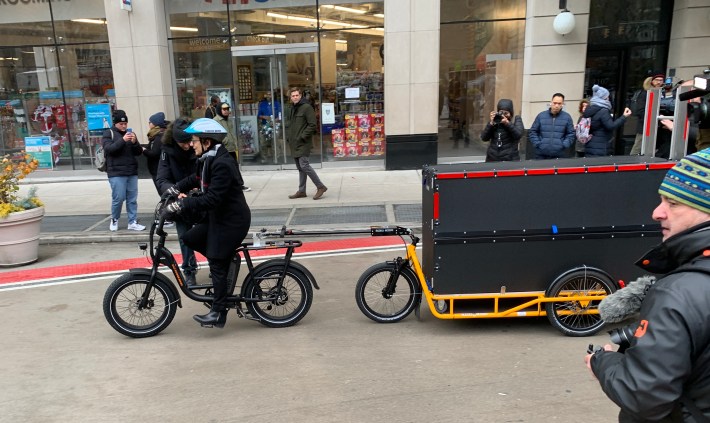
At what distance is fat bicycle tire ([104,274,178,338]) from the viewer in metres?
4.96

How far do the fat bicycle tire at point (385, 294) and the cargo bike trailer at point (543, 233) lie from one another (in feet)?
1.03

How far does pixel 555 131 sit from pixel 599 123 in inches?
36.6

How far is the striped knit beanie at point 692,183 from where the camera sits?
5.35 feet

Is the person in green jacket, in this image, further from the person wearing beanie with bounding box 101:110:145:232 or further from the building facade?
the building facade

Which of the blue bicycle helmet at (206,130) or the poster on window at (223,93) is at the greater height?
the poster on window at (223,93)

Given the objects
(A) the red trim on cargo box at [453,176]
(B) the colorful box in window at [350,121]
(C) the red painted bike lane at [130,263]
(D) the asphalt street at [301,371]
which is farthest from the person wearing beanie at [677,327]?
(B) the colorful box in window at [350,121]

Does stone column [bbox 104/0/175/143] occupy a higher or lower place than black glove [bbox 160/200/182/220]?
higher

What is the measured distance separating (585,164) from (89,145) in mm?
13152

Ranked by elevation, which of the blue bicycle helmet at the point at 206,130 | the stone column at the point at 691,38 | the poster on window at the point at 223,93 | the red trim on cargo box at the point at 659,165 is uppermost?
the stone column at the point at 691,38

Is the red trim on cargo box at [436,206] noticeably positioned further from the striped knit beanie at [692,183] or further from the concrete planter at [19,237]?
the concrete planter at [19,237]

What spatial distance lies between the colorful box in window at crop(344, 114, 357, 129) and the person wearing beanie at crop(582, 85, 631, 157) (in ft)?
20.8

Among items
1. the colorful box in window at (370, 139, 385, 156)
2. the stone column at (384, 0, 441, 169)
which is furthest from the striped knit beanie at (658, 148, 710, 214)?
the colorful box in window at (370, 139, 385, 156)

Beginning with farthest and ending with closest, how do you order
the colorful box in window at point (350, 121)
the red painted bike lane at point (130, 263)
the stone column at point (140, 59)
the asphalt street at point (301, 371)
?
the colorful box in window at point (350, 121) < the stone column at point (140, 59) < the red painted bike lane at point (130, 263) < the asphalt street at point (301, 371)

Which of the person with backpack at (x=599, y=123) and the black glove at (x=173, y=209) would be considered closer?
the black glove at (x=173, y=209)
